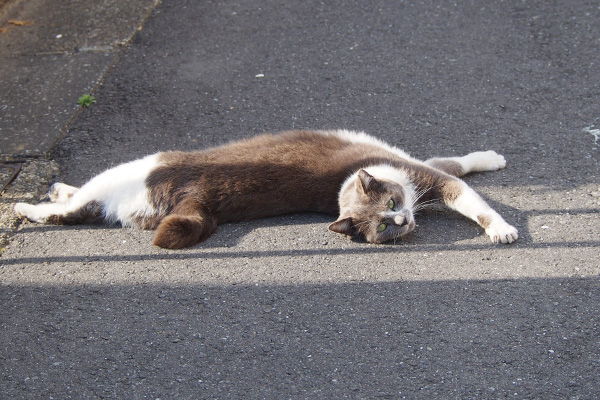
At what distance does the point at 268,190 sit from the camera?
439 centimetres

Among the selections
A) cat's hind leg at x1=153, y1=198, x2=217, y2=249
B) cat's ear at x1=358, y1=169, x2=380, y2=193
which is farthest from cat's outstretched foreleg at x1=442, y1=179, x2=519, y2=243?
cat's hind leg at x1=153, y1=198, x2=217, y2=249

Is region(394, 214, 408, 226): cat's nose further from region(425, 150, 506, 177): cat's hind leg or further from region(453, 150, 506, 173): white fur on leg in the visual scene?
region(453, 150, 506, 173): white fur on leg

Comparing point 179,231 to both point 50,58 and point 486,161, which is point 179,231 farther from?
point 50,58

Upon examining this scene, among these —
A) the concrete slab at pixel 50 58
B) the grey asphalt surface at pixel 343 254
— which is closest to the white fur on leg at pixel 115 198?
the grey asphalt surface at pixel 343 254

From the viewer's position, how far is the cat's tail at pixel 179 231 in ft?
13.6

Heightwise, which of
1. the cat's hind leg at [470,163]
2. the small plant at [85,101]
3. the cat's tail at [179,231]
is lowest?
the small plant at [85,101]

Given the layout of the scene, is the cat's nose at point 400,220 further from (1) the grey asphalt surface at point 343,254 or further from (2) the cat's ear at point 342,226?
(2) the cat's ear at point 342,226

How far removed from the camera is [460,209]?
4277 millimetres

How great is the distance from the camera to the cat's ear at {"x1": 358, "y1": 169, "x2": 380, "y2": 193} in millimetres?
4123

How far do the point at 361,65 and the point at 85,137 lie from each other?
267cm

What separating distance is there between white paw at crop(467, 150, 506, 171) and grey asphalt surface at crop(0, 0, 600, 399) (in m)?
0.08

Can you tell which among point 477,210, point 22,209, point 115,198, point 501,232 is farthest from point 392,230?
point 22,209

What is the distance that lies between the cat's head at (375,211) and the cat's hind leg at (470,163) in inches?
19.1

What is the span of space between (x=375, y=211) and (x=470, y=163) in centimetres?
94
